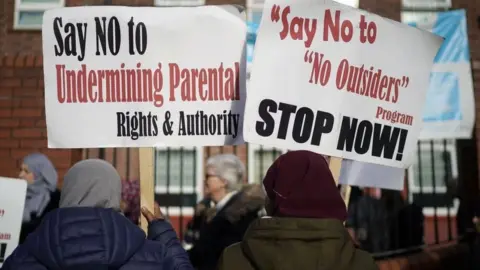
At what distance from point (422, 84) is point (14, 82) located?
5.30 metres

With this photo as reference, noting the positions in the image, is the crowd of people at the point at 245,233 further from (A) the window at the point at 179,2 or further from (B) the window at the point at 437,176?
(A) the window at the point at 179,2

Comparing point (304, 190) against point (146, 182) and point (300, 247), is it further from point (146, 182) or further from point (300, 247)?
point (146, 182)

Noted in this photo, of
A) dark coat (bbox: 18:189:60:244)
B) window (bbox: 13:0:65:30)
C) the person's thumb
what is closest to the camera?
the person's thumb

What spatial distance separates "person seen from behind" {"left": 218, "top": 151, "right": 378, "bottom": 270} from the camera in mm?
2002

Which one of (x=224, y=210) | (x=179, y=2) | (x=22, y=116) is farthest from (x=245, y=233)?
(x=179, y=2)

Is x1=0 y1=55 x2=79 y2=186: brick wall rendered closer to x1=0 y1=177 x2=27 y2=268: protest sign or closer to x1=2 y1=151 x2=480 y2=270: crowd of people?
x1=0 y1=177 x2=27 y2=268: protest sign

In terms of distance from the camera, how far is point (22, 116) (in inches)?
275

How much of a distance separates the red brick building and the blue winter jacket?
4110 millimetres

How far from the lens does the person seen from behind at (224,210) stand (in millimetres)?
3559


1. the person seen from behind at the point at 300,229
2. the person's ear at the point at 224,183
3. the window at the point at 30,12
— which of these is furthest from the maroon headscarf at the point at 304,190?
the window at the point at 30,12

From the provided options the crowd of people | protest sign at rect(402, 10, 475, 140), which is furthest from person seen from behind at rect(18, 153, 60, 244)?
protest sign at rect(402, 10, 475, 140)

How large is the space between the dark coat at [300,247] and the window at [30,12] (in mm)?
8995

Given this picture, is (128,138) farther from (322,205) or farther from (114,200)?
(322,205)

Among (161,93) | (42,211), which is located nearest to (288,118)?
(161,93)
